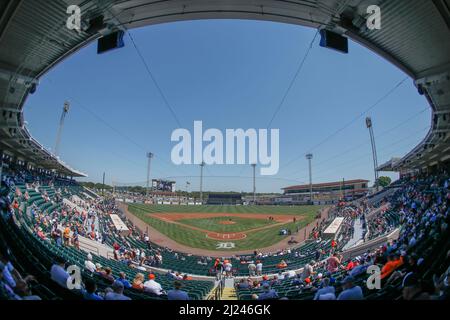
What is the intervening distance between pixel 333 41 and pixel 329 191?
6683cm

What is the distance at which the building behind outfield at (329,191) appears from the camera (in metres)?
55.2

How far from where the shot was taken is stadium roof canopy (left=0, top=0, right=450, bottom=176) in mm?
5250

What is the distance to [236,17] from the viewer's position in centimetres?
705

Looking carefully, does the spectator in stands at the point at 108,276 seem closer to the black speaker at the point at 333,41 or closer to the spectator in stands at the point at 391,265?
the spectator in stands at the point at 391,265

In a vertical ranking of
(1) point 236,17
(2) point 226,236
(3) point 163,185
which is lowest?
(2) point 226,236

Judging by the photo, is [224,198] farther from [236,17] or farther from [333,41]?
[333,41]

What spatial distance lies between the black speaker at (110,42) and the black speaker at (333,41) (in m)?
5.62

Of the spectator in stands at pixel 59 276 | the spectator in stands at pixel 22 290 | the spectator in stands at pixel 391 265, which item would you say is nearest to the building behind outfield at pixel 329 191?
the spectator in stands at pixel 391 265

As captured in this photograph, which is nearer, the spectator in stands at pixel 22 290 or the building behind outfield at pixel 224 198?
the spectator in stands at pixel 22 290

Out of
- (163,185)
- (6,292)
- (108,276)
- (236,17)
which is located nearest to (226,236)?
(108,276)

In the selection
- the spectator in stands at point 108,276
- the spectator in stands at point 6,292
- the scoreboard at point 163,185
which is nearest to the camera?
the spectator in stands at point 6,292

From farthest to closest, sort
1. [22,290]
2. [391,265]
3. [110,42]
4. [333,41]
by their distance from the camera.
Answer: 1. [110,42]
2. [333,41]
3. [391,265]
4. [22,290]
